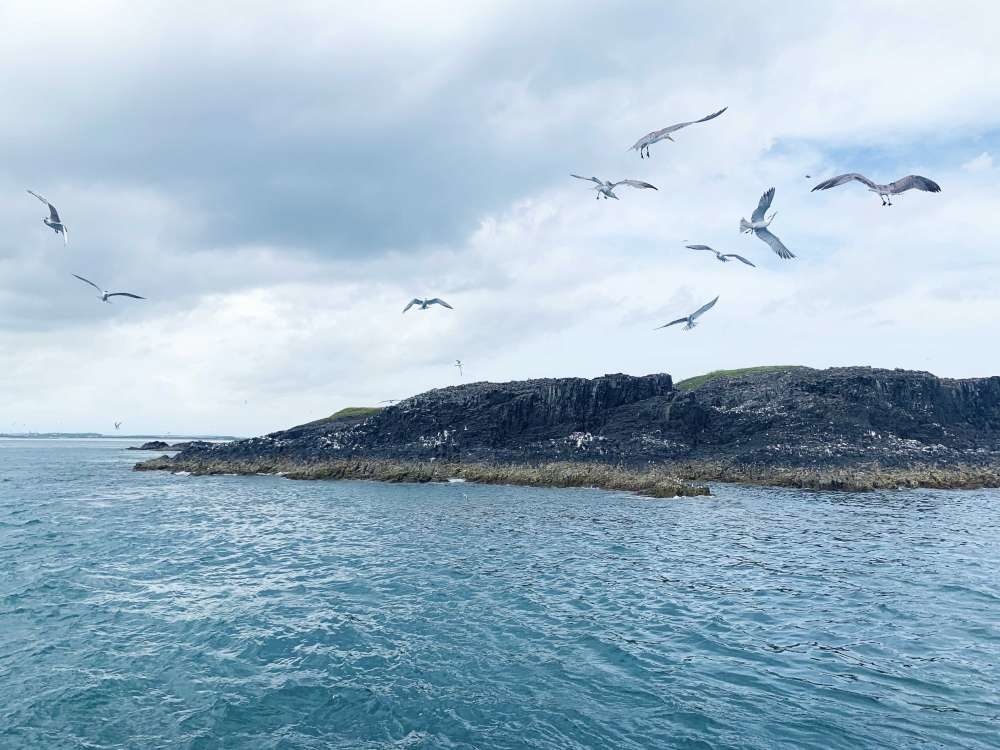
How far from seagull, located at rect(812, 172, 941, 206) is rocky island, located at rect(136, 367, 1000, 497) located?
34.3m

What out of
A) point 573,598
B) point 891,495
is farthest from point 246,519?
point 891,495

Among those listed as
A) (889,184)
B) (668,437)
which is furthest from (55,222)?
(668,437)

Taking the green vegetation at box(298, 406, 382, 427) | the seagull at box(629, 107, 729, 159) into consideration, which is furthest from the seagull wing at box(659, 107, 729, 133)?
the green vegetation at box(298, 406, 382, 427)

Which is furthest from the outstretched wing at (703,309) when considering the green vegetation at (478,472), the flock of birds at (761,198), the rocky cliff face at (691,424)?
the rocky cliff face at (691,424)

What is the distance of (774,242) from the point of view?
56.0ft

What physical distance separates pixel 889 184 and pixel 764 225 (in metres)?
3.06

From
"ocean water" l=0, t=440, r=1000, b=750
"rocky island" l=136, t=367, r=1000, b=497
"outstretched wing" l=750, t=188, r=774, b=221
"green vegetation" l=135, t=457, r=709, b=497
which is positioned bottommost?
"ocean water" l=0, t=440, r=1000, b=750

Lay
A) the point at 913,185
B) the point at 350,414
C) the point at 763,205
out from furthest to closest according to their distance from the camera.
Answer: the point at 350,414
the point at 763,205
the point at 913,185

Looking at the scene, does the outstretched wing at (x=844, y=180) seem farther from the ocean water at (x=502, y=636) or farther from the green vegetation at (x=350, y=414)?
the green vegetation at (x=350, y=414)

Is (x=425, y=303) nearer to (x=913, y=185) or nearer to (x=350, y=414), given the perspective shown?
(x=913, y=185)

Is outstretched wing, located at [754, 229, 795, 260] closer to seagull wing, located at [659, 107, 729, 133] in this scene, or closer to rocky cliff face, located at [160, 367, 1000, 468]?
seagull wing, located at [659, 107, 729, 133]

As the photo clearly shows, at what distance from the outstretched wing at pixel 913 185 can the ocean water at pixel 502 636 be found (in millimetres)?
10809

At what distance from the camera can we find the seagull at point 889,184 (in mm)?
14133

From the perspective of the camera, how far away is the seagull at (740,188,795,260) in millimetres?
16641
